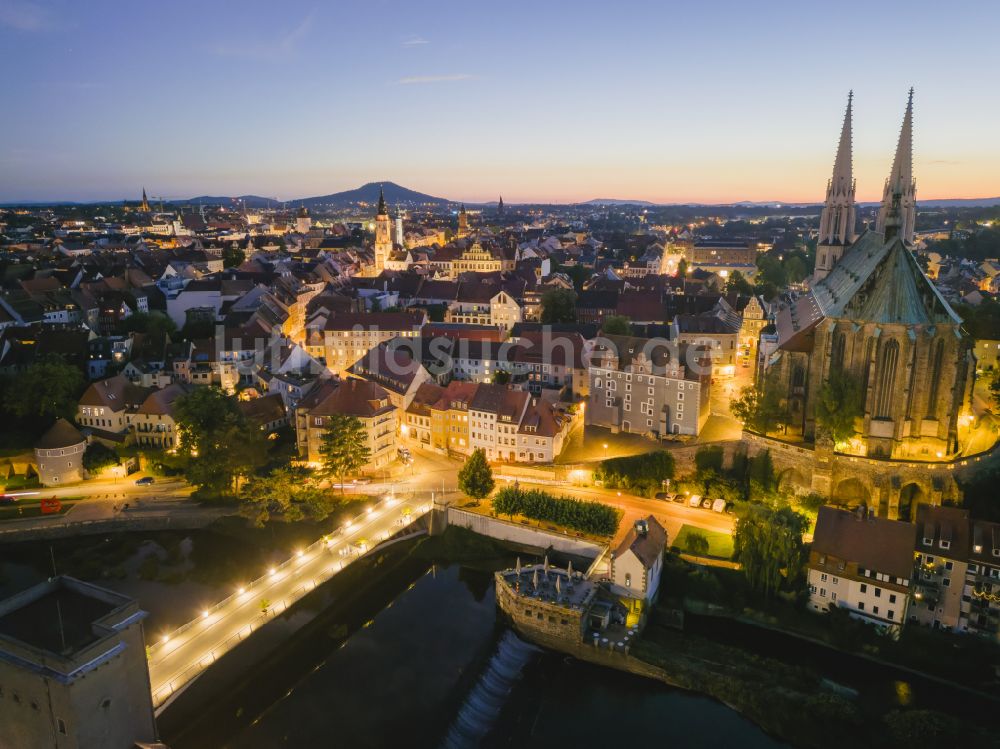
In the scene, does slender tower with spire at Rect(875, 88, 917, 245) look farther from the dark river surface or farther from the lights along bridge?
the lights along bridge

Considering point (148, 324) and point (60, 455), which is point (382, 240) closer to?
point (148, 324)

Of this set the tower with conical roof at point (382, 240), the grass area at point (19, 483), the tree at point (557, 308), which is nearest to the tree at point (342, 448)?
the grass area at point (19, 483)

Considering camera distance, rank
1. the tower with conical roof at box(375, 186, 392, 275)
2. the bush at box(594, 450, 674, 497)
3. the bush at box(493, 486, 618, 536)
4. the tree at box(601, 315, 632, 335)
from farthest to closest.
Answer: the tower with conical roof at box(375, 186, 392, 275) → the tree at box(601, 315, 632, 335) → the bush at box(594, 450, 674, 497) → the bush at box(493, 486, 618, 536)

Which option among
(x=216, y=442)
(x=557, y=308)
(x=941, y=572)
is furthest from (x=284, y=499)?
(x=557, y=308)

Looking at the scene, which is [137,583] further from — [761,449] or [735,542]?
[761,449]

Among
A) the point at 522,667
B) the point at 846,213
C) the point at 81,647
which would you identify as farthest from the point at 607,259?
the point at 81,647

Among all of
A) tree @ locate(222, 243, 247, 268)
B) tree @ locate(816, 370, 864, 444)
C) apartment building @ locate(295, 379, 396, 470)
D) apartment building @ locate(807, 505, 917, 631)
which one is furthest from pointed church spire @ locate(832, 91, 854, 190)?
tree @ locate(222, 243, 247, 268)

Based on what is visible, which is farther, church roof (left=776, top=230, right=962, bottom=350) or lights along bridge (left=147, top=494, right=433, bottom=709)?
church roof (left=776, top=230, right=962, bottom=350)
